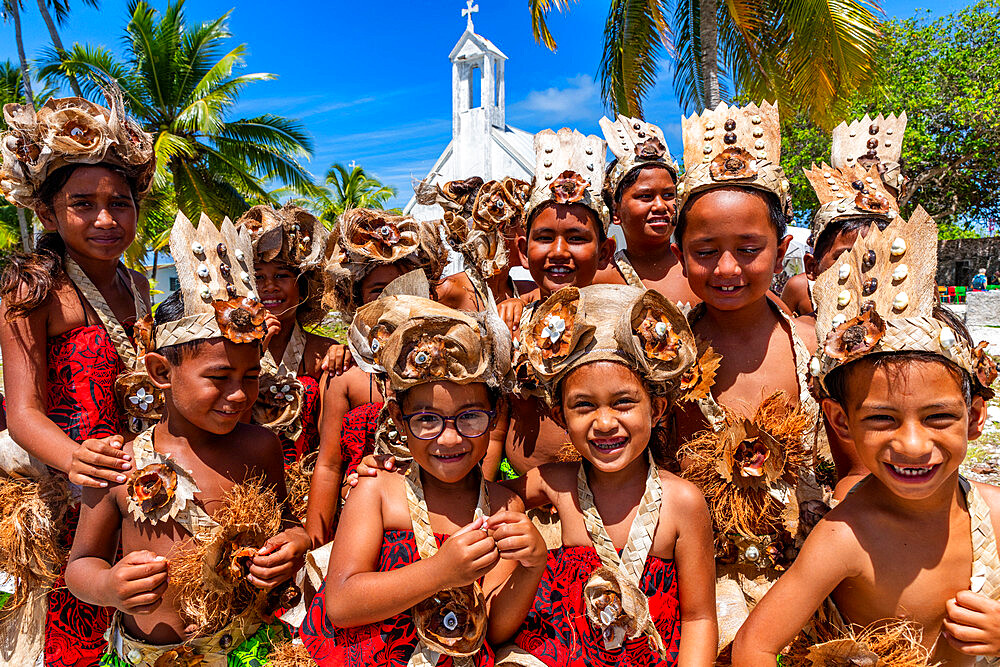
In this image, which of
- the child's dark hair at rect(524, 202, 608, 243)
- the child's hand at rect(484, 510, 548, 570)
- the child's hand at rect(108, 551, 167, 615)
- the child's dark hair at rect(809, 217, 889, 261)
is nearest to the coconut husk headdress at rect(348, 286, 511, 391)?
the child's hand at rect(484, 510, 548, 570)

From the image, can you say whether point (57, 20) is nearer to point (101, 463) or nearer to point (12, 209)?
point (12, 209)

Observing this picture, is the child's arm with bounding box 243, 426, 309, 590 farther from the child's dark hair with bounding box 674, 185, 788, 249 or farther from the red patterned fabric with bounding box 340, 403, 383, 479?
the child's dark hair with bounding box 674, 185, 788, 249

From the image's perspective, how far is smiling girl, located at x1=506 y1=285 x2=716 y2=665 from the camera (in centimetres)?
218

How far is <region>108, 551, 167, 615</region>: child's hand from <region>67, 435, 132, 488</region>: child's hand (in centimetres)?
29

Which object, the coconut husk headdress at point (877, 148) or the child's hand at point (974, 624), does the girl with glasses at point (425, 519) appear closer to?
the child's hand at point (974, 624)

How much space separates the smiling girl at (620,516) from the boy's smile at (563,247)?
992 mm

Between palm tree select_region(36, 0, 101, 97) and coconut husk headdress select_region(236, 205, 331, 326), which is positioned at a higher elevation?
palm tree select_region(36, 0, 101, 97)

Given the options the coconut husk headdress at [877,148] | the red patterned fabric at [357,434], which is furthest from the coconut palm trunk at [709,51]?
the red patterned fabric at [357,434]

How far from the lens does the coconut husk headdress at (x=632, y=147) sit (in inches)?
155

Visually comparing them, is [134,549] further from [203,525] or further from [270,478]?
[270,478]

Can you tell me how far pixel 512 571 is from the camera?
2.24 meters

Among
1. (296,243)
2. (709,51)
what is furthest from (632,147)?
(709,51)

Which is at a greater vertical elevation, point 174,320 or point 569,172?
point 569,172

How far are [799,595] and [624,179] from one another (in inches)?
102
